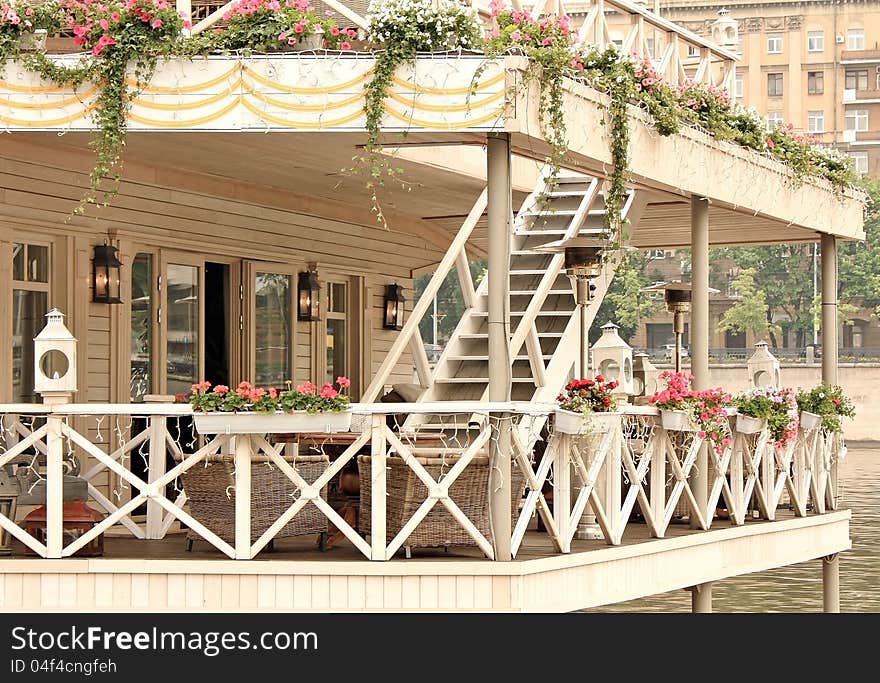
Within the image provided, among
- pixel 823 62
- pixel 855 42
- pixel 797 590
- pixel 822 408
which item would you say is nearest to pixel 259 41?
pixel 822 408

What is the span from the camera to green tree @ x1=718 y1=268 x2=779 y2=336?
→ 6334 cm

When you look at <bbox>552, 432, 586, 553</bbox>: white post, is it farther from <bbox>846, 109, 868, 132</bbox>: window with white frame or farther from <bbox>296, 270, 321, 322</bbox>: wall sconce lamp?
<bbox>846, 109, 868, 132</bbox>: window with white frame

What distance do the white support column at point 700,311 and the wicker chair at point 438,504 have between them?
299 centimetres

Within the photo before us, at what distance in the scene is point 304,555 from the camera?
829 centimetres

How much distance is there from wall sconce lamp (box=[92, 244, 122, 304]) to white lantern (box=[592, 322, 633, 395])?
12.4ft

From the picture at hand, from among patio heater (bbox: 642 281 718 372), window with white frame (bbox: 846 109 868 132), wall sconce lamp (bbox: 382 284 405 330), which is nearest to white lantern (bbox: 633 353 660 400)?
patio heater (bbox: 642 281 718 372)

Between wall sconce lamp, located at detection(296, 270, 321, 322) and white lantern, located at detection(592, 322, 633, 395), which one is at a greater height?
wall sconce lamp, located at detection(296, 270, 321, 322)

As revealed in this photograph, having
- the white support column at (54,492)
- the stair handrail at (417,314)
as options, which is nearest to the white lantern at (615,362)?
the stair handrail at (417,314)

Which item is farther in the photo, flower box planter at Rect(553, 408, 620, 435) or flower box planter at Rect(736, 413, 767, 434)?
flower box planter at Rect(736, 413, 767, 434)

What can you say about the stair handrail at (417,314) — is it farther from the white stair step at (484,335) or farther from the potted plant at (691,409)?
the potted plant at (691,409)

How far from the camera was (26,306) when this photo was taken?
426 inches

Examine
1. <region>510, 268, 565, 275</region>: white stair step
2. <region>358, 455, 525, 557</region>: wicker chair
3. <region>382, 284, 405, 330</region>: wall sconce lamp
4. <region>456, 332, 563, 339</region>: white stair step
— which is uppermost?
<region>510, 268, 565, 275</region>: white stair step

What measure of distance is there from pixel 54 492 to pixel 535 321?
233 inches
